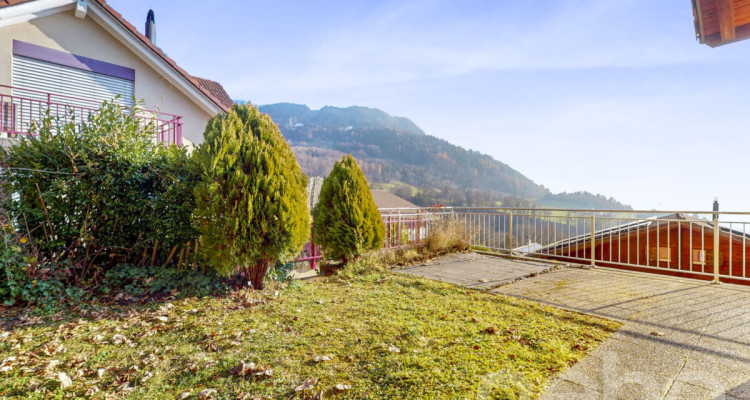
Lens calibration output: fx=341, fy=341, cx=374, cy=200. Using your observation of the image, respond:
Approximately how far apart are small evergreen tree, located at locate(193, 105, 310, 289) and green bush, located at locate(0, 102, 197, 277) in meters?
0.51

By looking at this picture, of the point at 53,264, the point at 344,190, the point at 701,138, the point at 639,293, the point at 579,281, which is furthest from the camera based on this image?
the point at 701,138

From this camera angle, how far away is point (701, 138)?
2936 centimetres

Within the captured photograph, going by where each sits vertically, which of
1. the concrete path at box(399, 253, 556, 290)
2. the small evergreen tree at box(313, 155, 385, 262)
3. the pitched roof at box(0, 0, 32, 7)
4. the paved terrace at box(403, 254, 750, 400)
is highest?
the pitched roof at box(0, 0, 32, 7)

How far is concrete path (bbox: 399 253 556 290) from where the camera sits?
511cm

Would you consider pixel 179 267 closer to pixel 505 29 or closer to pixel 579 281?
pixel 579 281

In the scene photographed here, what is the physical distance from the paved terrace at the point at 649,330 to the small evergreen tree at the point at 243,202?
2.63 metres

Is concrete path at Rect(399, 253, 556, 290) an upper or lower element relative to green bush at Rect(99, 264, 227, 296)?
lower

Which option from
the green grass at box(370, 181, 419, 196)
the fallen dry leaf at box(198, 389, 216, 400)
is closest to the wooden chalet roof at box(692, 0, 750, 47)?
the fallen dry leaf at box(198, 389, 216, 400)

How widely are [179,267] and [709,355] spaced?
5455 mm

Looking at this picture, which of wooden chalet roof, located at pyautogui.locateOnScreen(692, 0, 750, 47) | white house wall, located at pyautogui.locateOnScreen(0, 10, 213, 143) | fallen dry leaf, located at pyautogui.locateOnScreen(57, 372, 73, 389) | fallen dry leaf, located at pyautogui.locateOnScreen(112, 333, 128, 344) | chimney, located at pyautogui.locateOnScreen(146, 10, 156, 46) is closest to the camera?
fallen dry leaf, located at pyautogui.locateOnScreen(57, 372, 73, 389)

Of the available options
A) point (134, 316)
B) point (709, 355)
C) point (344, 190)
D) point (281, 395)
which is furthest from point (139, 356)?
point (709, 355)

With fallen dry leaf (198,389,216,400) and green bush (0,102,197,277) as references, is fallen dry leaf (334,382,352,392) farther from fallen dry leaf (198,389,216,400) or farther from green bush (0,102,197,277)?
green bush (0,102,197,277)

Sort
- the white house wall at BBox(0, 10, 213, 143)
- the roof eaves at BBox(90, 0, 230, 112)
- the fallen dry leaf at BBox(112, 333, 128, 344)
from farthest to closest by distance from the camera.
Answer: the roof eaves at BBox(90, 0, 230, 112) < the white house wall at BBox(0, 10, 213, 143) < the fallen dry leaf at BBox(112, 333, 128, 344)

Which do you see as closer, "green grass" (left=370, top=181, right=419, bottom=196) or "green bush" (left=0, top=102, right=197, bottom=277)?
"green bush" (left=0, top=102, right=197, bottom=277)
